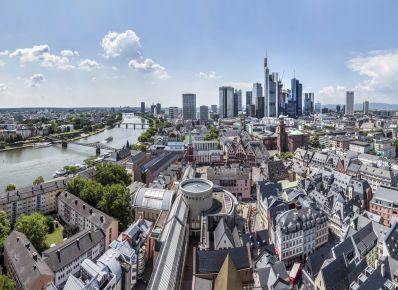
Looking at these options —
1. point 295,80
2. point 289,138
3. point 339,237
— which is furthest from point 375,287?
point 295,80

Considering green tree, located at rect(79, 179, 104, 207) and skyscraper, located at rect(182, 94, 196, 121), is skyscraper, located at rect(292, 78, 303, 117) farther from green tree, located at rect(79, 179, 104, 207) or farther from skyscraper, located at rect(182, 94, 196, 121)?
green tree, located at rect(79, 179, 104, 207)

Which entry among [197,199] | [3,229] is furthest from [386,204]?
[3,229]

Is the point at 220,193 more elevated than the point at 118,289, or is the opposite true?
the point at 220,193

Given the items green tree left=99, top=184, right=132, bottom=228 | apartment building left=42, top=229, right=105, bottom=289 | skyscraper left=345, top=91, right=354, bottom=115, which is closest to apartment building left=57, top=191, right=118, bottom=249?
apartment building left=42, top=229, right=105, bottom=289

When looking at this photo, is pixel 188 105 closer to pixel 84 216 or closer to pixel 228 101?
pixel 228 101

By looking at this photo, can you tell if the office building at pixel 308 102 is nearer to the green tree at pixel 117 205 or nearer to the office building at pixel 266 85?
the office building at pixel 266 85

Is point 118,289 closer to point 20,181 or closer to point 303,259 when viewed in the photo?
point 303,259
